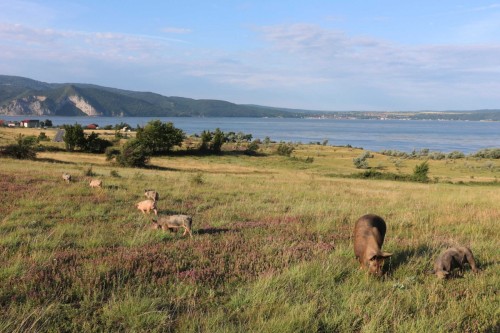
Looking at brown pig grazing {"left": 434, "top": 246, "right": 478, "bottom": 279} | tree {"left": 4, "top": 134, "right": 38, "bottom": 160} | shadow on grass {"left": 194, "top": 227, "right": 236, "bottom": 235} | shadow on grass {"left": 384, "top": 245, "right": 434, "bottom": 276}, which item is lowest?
tree {"left": 4, "top": 134, "right": 38, "bottom": 160}

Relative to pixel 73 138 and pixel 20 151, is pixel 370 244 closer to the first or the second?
pixel 20 151

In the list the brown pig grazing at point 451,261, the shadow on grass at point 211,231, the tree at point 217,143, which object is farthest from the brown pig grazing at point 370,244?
the tree at point 217,143

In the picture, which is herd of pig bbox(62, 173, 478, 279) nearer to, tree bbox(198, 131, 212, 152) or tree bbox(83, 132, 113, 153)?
tree bbox(83, 132, 113, 153)

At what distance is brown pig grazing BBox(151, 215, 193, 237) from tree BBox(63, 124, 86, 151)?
67908 mm

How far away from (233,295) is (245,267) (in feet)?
4.37

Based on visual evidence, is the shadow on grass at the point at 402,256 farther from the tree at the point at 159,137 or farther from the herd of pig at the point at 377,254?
the tree at the point at 159,137

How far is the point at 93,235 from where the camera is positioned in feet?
29.1

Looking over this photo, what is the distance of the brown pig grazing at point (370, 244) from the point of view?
679cm

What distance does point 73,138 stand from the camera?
233ft

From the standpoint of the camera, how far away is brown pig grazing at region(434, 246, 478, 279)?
6.78 metres

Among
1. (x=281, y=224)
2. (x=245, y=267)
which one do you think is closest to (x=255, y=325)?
(x=245, y=267)

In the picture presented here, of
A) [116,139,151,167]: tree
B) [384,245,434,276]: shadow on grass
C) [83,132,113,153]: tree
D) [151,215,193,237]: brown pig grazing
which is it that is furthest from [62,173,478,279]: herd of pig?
[83,132,113,153]: tree

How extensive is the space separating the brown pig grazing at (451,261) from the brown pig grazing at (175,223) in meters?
5.14

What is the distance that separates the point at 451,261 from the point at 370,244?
1410 millimetres
